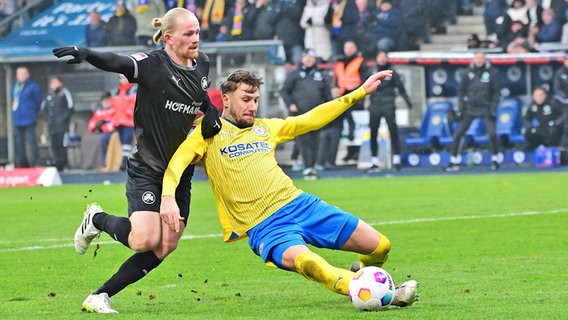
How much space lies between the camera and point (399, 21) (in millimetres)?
26234

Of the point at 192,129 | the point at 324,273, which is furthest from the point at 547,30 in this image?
the point at 324,273

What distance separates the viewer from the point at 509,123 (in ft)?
83.1

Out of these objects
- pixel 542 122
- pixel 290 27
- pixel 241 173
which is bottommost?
pixel 542 122

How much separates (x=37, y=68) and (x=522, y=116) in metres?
10.5

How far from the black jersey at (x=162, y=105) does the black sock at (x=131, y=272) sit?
20.8 inches

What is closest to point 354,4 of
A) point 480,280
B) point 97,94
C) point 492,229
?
point 97,94

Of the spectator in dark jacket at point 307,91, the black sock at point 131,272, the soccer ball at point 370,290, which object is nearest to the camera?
the soccer ball at point 370,290

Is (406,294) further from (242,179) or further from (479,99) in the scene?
(479,99)

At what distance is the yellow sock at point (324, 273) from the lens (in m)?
6.98

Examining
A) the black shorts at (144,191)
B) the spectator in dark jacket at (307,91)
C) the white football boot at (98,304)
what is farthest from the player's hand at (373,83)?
the spectator in dark jacket at (307,91)

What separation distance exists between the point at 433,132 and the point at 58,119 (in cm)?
791

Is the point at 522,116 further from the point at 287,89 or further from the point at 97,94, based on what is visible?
the point at 97,94

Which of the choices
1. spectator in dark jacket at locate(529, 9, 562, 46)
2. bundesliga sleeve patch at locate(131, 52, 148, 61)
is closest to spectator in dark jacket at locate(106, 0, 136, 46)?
spectator in dark jacket at locate(529, 9, 562, 46)

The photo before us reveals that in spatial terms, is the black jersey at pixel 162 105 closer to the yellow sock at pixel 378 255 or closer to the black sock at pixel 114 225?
the black sock at pixel 114 225
